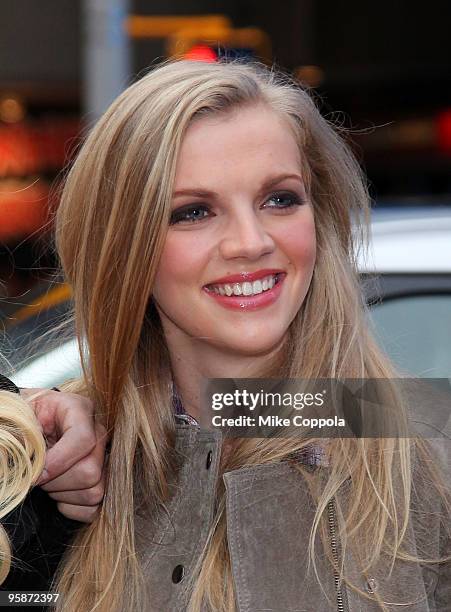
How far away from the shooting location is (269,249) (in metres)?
2.00

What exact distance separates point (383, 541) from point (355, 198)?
0.76 m

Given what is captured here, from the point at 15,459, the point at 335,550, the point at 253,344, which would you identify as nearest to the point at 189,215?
the point at 253,344

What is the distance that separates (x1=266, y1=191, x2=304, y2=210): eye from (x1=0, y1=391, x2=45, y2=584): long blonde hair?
584mm

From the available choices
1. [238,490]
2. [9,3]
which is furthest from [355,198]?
[9,3]

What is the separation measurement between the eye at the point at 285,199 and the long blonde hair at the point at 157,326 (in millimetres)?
120

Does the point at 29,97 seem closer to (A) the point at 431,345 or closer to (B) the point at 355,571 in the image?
(A) the point at 431,345

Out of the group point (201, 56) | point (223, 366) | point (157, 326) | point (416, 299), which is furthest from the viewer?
point (201, 56)

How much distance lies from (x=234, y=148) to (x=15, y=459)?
673mm

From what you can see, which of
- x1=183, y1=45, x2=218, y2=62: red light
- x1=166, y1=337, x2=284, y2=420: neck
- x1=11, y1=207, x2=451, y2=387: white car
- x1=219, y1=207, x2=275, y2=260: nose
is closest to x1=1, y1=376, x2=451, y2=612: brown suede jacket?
x1=166, y1=337, x2=284, y2=420: neck

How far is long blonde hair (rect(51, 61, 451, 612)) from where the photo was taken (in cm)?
199

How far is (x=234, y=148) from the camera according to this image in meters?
2.04

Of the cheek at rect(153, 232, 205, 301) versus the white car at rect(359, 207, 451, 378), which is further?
the white car at rect(359, 207, 451, 378)

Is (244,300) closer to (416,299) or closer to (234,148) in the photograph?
(234,148)

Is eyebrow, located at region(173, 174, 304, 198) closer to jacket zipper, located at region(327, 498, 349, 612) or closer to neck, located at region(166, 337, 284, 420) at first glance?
neck, located at region(166, 337, 284, 420)
